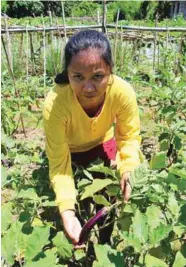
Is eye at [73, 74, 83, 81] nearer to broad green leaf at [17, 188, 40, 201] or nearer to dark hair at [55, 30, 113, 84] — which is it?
dark hair at [55, 30, 113, 84]

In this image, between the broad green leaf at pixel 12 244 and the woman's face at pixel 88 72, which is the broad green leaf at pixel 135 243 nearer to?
the broad green leaf at pixel 12 244

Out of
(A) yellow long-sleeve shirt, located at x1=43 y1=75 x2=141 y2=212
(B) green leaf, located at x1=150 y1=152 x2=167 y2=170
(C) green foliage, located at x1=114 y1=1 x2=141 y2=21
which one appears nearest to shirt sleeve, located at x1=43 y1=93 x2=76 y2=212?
(A) yellow long-sleeve shirt, located at x1=43 y1=75 x2=141 y2=212

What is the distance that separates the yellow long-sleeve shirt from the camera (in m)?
1.60

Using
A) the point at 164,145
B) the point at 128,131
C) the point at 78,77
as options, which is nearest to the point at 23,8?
the point at 164,145

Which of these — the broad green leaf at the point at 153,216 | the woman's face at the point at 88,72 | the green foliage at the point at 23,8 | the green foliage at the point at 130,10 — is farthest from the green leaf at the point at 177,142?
the green foliage at the point at 130,10

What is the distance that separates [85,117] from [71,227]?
461mm

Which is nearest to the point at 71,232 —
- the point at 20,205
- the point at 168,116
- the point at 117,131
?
the point at 20,205

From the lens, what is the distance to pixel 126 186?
1.45 metres

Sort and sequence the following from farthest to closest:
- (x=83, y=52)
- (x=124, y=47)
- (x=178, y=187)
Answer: (x=124, y=47) → (x=83, y=52) → (x=178, y=187)

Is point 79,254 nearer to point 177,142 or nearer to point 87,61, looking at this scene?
point 87,61

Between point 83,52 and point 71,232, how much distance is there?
572mm

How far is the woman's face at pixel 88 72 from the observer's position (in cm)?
142

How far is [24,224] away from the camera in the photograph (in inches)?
54.8

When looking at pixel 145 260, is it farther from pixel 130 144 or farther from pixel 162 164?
pixel 130 144
